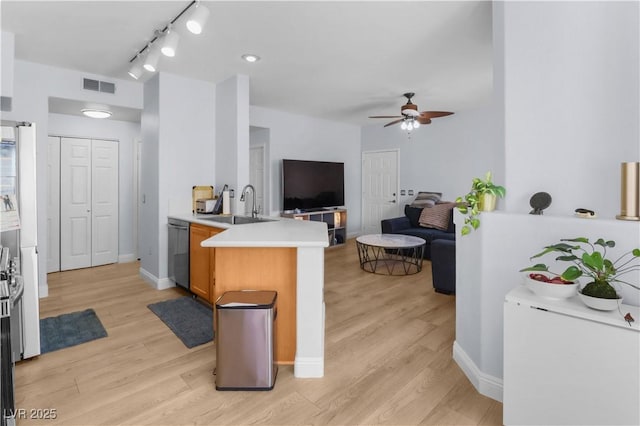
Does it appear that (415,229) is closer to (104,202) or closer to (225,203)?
(225,203)

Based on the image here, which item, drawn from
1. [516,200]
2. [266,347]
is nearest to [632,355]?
[516,200]

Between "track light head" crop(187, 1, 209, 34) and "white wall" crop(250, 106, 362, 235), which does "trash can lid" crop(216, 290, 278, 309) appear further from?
"white wall" crop(250, 106, 362, 235)

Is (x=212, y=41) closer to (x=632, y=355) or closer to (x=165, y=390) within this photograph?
(x=165, y=390)

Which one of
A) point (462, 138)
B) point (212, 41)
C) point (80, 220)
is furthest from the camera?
point (462, 138)

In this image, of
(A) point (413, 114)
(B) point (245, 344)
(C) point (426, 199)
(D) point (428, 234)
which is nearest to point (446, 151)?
(C) point (426, 199)

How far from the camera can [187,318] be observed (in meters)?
3.05

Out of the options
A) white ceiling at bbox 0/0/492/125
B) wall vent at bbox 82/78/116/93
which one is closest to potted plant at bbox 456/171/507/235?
white ceiling at bbox 0/0/492/125

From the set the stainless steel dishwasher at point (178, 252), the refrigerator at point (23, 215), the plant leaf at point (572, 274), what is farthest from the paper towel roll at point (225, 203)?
the plant leaf at point (572, 274)

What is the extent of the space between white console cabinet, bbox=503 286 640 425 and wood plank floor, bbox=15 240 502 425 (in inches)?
12.4

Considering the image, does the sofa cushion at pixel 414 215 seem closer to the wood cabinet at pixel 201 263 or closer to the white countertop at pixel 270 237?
the white countertop at pixel 270 237

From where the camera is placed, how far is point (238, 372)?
1.96 m

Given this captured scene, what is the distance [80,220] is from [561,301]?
578 cm

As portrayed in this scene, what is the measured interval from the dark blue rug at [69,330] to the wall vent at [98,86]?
2540mm

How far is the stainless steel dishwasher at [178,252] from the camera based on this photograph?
3.62 meters
